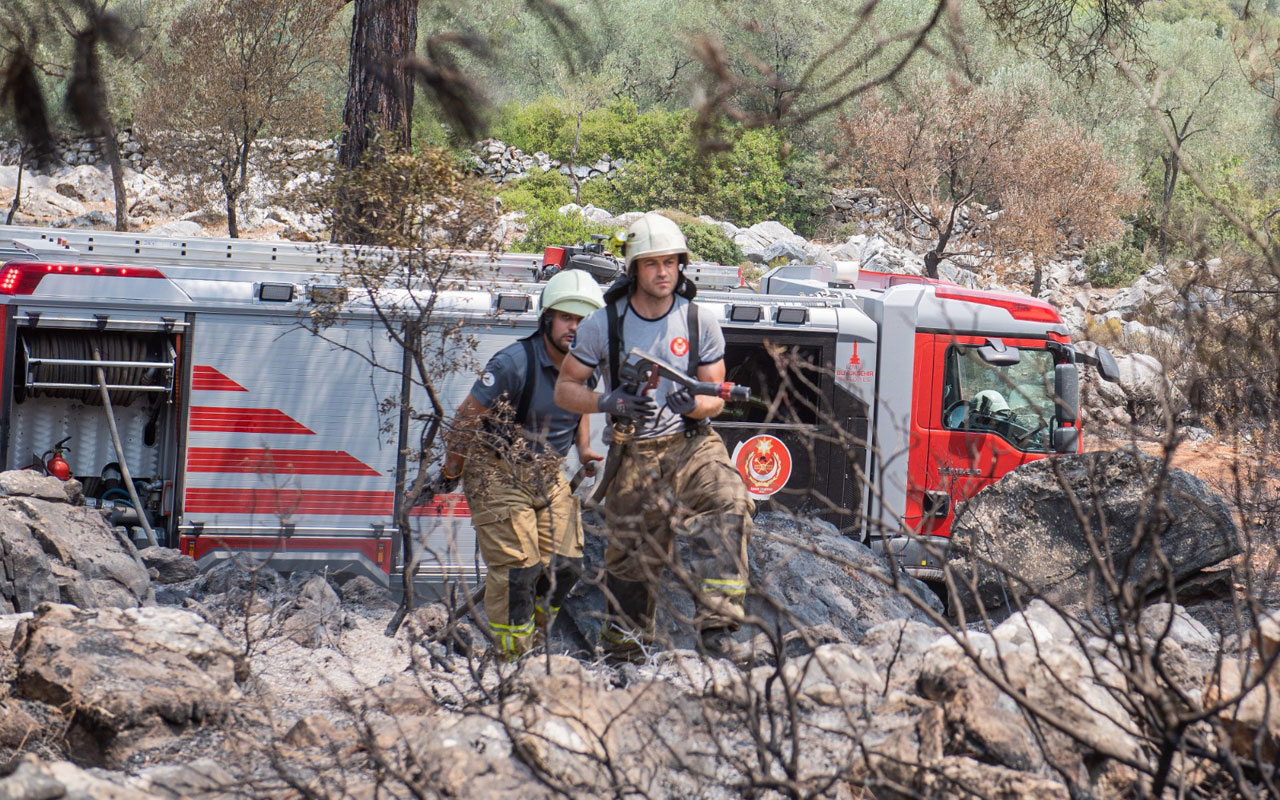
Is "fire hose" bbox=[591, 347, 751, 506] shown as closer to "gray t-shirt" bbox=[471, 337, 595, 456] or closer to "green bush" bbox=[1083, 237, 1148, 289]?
"gray t-shirt" bbox=[471, 337, 595, 456]

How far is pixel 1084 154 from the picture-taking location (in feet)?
82.9

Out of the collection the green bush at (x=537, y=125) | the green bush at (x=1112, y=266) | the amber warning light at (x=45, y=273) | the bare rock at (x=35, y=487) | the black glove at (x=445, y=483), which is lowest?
the bare rock at (x=35, y=487)

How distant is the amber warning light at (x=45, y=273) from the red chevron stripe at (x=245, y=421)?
872mm

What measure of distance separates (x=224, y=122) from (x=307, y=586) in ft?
47.8

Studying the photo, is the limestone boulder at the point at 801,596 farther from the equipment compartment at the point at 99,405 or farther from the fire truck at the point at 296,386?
the equipment compartment at the point at 99,405

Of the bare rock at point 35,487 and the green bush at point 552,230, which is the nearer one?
the bare rock at point 35,487

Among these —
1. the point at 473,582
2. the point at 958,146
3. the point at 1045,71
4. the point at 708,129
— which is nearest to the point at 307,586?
the point at 473,582

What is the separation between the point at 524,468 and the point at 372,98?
530cm

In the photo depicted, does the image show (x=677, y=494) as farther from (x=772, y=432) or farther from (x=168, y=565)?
(x=168, y=565)

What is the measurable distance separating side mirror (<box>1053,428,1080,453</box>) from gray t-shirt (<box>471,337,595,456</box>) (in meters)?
4.20

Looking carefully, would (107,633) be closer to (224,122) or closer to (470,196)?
(470,196)

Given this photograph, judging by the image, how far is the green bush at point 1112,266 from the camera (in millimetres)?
30812

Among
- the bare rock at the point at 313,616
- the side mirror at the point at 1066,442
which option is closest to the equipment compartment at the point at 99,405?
the bare rock at the point at 313,616

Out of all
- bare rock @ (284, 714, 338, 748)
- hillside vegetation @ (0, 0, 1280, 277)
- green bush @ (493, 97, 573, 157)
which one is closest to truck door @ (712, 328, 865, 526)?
hillside vegetation @ (0, 0, 1280, 277)
